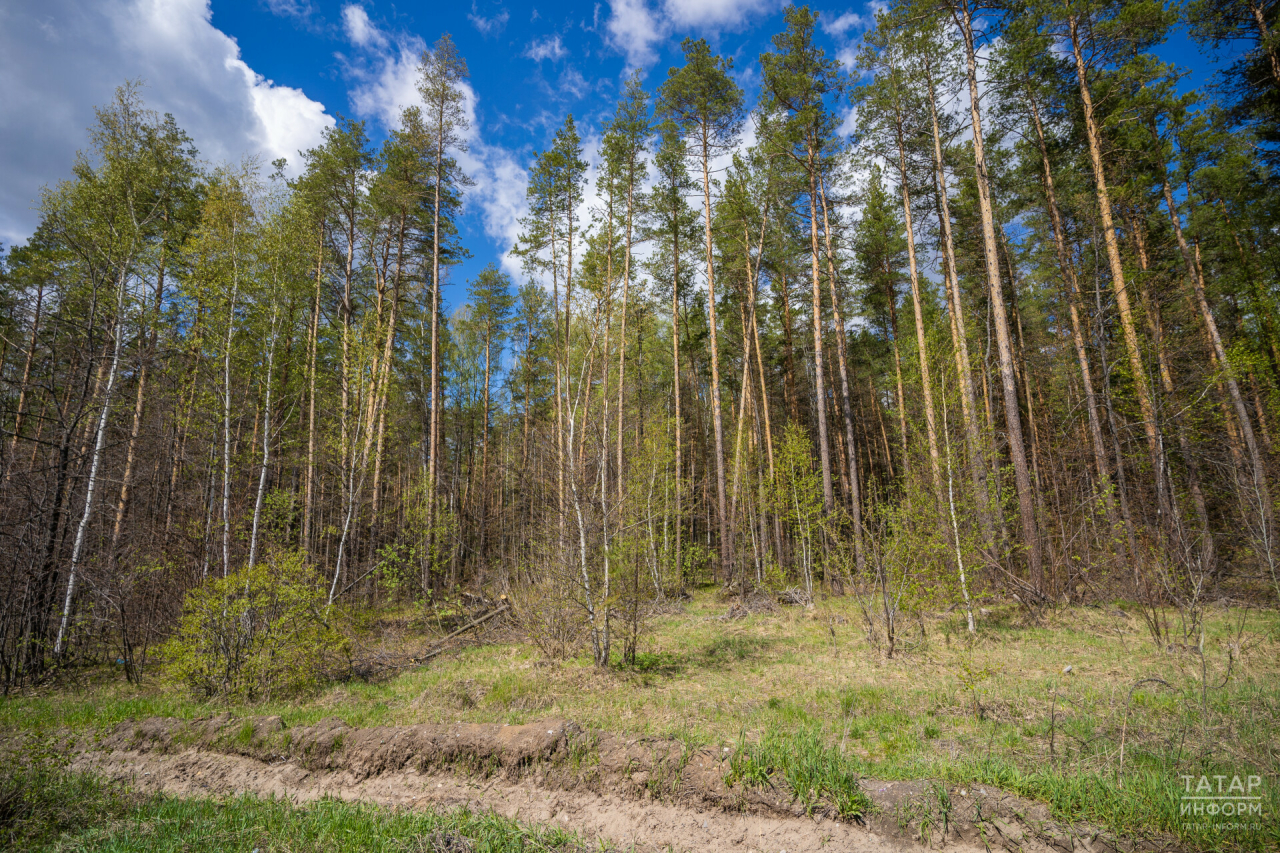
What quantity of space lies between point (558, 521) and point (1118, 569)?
1138cm

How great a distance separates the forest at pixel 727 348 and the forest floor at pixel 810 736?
42.7 inches

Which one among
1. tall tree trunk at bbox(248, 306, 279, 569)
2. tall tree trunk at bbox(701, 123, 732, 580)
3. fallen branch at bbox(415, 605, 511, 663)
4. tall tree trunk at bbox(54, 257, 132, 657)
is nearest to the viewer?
tall tree trunk at bbox(54, 257, 132, 657)

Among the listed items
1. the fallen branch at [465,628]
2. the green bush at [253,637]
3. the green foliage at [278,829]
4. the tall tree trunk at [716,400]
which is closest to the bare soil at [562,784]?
the green foliage at [278,829]

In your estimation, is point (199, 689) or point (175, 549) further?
point (175, 549)

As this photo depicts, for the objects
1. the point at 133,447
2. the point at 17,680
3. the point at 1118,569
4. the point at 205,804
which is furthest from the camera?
the point at 133,447

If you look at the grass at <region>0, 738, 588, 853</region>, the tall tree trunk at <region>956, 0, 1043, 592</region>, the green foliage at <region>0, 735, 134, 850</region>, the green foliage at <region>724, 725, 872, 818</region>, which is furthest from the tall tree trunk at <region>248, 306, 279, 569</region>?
the tall tree trunk at <region>956, 0, 1043, 592</region>

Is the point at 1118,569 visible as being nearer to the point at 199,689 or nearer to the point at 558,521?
the point at 558,521

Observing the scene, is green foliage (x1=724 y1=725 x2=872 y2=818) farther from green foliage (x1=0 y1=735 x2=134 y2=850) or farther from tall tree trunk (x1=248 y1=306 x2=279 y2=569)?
tall tree trunk (x1=248 y1=306 x2=279 y2=569)

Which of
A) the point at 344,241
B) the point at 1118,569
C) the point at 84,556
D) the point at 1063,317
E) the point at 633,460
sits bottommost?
the point at 1118,569

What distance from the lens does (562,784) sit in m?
4.05

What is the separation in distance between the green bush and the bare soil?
1337 mm

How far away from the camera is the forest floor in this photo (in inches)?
122

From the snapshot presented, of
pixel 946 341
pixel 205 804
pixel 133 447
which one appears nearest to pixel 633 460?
pixel 946 341

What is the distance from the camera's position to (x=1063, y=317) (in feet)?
53.6
